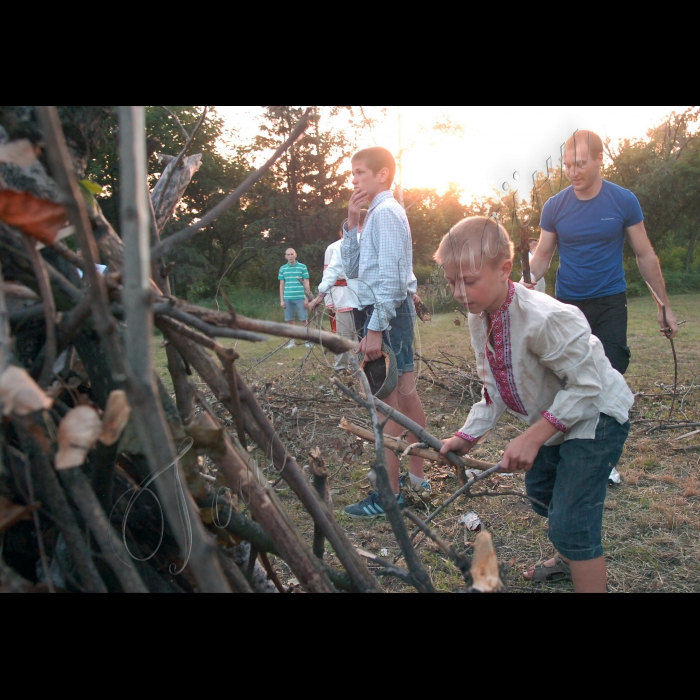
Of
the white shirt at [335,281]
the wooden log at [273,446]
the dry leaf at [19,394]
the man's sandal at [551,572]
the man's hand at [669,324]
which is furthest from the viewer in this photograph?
the white shirt at [335,281]

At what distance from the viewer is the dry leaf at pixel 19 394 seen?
0.75m

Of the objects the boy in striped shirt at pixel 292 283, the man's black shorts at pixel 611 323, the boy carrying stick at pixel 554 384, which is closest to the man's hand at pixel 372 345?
the boy carrying stick at pixel 554 384

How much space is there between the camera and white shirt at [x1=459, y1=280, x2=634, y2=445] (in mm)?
1851

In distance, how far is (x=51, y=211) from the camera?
34.5 inches

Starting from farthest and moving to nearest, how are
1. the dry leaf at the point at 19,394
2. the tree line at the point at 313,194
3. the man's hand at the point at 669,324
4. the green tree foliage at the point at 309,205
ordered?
the green tree foliage at the point at 309,205, the tree line at the point at 313,194, the man's hand at the point at 669,324, the dry leaf at the point at 19,394

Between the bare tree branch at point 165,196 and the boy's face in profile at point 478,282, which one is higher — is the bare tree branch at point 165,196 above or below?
above

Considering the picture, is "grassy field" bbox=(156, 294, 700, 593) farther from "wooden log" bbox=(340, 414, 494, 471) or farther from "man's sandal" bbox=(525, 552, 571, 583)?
"wooden log" bbox=(340, 414, 494, 471)

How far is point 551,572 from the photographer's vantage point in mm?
2543

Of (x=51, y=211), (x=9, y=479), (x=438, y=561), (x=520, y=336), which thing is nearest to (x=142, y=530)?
(x=9, y=479)

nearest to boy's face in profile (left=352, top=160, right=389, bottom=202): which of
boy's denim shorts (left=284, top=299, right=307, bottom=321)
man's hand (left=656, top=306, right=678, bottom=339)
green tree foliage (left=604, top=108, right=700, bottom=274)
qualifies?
man's hand (left=656, top=306, right=678, bottom=339)

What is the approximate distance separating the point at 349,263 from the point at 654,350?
6.72 meters

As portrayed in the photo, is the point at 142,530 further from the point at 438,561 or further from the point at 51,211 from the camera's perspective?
the point at 438,561

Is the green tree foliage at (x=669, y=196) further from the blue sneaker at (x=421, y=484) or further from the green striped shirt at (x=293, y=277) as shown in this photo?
the blue sneaker at (x=421, y=484)

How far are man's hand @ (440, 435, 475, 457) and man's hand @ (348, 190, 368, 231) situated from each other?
171 cm
